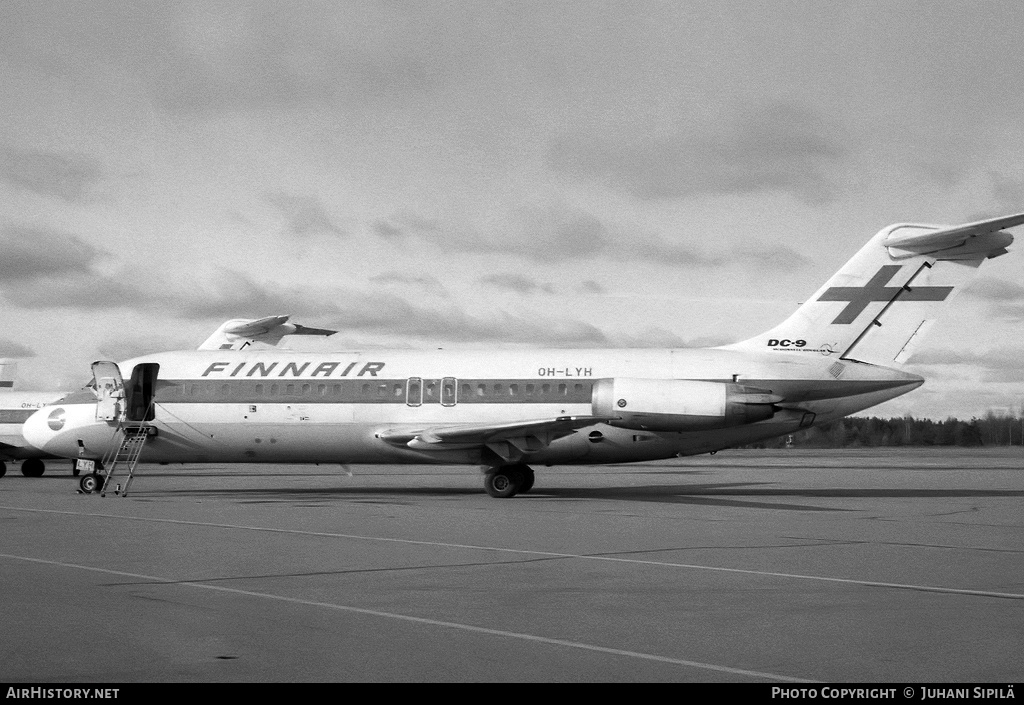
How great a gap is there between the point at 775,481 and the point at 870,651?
92.3 feet

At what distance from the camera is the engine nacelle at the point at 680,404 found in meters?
24.0

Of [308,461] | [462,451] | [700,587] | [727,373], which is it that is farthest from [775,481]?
[700,587]

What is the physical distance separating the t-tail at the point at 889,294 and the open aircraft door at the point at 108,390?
16047 mm

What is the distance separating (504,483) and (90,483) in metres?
9.94

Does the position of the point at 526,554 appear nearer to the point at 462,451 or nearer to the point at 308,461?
the point at 462,451

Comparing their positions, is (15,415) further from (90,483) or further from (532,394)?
(532,394)

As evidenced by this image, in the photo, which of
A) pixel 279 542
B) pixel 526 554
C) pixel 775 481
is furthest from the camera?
pixel 775 481

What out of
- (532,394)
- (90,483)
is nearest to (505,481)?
(532,394)

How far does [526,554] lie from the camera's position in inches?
533

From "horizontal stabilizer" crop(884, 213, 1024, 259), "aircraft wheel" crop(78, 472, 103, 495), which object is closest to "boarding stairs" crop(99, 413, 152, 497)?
"aircraft wheel" crop(78, 472, 103, 495)

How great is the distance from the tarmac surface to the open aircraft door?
6.15m

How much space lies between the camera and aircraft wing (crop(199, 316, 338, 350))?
38.3m

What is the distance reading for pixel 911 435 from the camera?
12850cm
